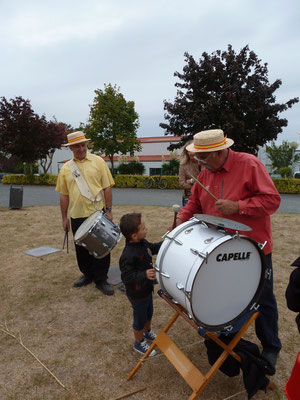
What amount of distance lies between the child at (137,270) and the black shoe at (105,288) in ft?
4.08

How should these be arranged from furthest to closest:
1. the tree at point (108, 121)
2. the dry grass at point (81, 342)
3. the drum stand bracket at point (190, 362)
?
1. the tree at point (108, 121)
2. the dry grass at point (81, 342)
3. the drum stand bracket at point (190, 362)

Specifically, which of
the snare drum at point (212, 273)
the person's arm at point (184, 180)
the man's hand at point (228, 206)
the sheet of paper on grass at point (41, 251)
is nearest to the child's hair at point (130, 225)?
the snare drum at point (212, 273)

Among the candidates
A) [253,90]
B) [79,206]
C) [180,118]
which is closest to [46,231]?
[79,206]

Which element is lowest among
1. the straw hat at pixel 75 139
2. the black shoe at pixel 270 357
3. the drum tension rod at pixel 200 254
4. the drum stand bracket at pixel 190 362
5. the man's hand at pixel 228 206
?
the black shoe at pixel 270 357

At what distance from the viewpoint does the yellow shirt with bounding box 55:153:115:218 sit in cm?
409

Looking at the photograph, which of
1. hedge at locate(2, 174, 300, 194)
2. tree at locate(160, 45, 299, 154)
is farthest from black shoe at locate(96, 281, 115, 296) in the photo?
hedge at locate(2, 174, 300, 194)

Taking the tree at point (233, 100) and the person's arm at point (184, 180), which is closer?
the person's arm at point (184, 180)

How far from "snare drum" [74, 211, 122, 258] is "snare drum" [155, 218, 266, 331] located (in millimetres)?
1524

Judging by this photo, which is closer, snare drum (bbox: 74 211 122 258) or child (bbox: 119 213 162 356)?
child (bbox: 119 213 162 356)

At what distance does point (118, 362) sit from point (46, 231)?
546 cm

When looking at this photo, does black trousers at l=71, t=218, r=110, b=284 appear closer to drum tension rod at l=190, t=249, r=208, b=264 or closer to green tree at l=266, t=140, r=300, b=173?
drum tension rod at l=190, t=249, r=208, b=264

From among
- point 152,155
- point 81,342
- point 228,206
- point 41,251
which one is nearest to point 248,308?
point 228,206

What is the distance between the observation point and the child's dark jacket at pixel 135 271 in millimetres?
2578

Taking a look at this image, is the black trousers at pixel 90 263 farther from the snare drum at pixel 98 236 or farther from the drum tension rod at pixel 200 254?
the drum tension rod at pixel 200 254
